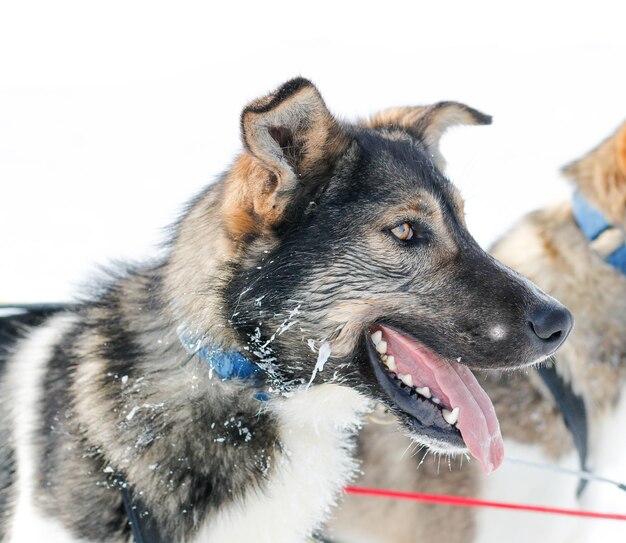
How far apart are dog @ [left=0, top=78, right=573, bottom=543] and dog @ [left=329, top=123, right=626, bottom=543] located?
0.57 metres

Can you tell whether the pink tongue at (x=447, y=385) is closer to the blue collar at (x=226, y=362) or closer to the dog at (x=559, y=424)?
the blue collar at (x=226, y=362)

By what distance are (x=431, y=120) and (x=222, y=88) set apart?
492 cm

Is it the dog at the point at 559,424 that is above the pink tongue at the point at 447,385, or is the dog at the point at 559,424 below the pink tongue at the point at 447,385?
below

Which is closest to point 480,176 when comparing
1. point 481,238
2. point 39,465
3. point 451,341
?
point 481,238

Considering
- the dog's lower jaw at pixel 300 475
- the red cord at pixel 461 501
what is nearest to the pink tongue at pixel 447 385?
the dog's lower jaw at pixel 300 475

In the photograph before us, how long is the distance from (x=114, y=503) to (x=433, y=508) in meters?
1.10

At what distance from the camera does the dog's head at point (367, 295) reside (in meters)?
1.95

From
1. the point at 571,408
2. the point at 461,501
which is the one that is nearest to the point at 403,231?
the point at 461,501

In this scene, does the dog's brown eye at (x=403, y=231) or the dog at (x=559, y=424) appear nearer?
the dog's brown eye at (x=403, y=231)

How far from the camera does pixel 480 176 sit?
214 inches

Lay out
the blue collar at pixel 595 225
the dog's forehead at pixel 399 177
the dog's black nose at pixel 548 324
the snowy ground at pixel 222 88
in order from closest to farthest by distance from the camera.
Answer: the dog's black nose at pixel 548 324, the dog's forehead at pixel 399 177, the blue collar at pixel 595 225, the snowy ground at pixel 222 88

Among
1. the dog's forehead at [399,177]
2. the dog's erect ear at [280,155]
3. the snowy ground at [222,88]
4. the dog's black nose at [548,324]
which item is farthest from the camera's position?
the snowy ground at [222,88]

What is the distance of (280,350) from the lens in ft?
6.48

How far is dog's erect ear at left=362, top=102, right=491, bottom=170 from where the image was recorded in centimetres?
243
